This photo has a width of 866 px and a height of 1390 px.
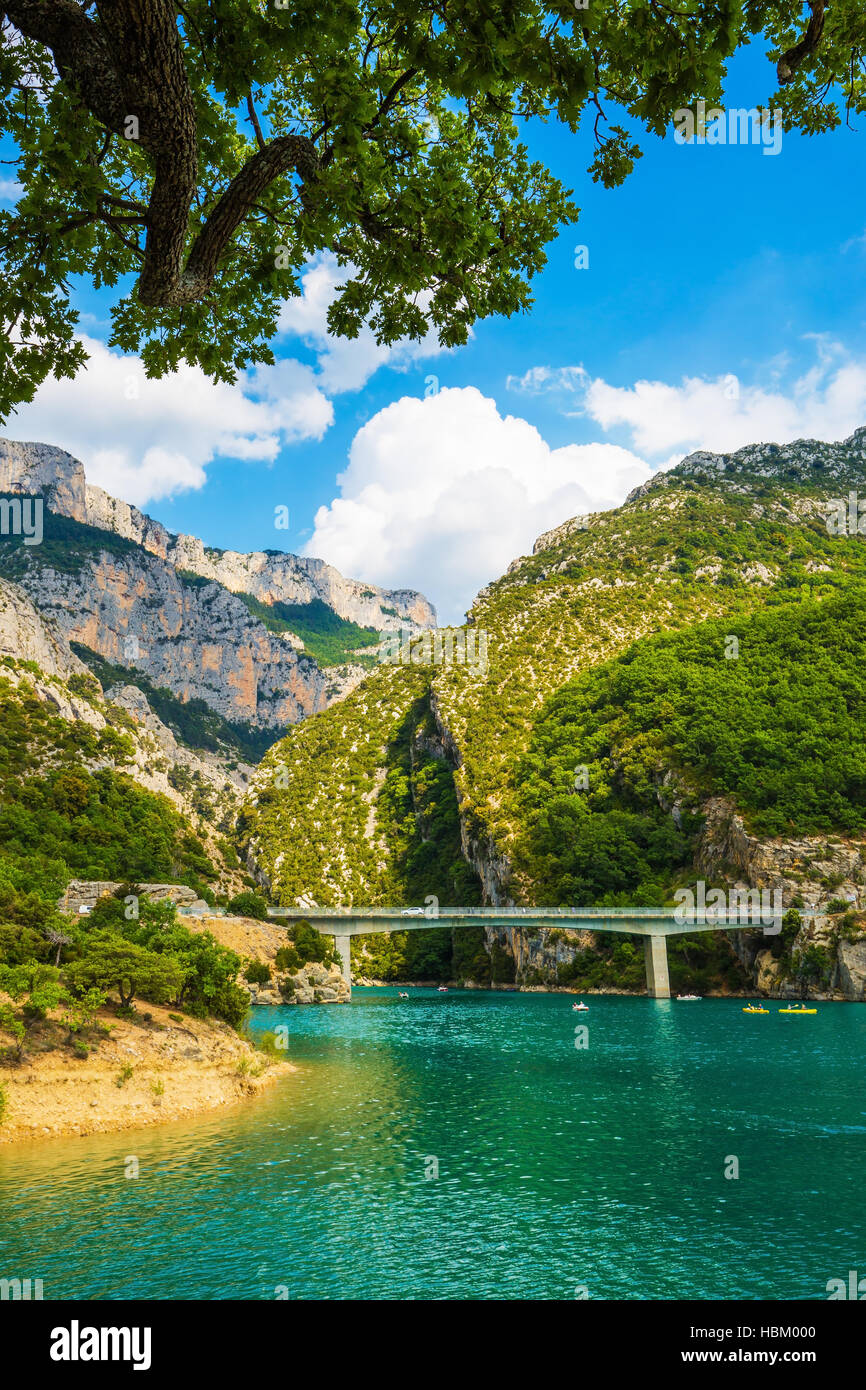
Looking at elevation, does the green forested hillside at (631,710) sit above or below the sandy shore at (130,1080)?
above

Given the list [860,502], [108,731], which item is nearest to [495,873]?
[108,731]

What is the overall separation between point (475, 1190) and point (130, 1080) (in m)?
13.0

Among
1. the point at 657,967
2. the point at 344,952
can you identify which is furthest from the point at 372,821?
the point at 657,967

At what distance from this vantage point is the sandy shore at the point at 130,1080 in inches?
927

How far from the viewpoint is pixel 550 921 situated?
70.5m

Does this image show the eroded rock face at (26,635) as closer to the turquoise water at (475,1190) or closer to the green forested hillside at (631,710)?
the green forested hillside at (631,710)

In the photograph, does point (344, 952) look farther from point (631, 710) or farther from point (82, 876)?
point (631, 710)

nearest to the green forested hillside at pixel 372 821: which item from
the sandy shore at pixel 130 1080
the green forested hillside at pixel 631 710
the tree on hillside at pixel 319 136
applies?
the green forested hillside at pixel 631 710

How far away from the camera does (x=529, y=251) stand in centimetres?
695

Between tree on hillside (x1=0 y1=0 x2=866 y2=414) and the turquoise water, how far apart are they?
15001 mm

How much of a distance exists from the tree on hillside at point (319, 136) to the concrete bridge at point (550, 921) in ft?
212
